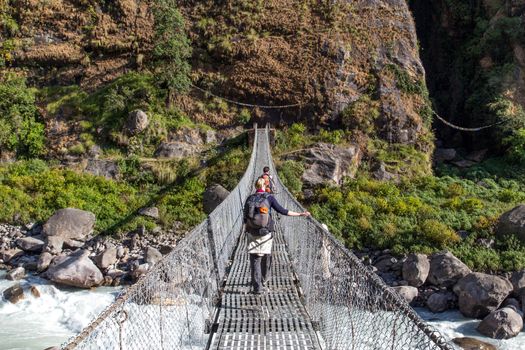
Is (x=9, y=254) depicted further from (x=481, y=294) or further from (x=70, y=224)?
(x=481, y=294)

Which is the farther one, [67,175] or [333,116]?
[333,116]

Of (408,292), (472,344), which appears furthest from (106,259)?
(472,344)

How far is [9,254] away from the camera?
36.6 feet

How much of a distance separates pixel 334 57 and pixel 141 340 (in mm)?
16979

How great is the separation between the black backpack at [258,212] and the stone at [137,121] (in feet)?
43.2

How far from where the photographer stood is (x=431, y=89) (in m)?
21.2

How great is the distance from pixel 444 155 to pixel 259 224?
1478 centimetres

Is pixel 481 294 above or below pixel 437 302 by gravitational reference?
above

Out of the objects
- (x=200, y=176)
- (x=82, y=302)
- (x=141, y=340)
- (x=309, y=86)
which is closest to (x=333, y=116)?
(x=309, y=86)

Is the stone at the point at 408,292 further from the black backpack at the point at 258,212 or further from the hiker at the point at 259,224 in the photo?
the black backpack at the point at 258,212

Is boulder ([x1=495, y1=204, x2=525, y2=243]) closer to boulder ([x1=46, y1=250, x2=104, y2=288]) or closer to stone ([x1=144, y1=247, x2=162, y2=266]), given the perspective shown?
stone ([x1=144, y1=247, x2=162, y2=266])

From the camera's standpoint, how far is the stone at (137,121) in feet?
55.6

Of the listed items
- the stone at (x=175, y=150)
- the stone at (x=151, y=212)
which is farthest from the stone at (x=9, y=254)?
the stone at (x=175, y=150)

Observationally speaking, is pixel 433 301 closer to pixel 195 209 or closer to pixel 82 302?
pixel 82 302
